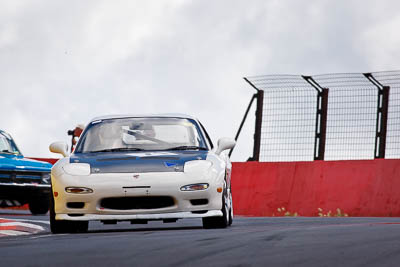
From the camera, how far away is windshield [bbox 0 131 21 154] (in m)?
18.9

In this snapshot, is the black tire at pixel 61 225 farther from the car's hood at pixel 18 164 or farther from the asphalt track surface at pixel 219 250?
the car's hood at pixel 18 164

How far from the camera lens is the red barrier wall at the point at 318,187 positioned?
16.9 metres

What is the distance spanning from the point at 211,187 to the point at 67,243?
2.59 meters

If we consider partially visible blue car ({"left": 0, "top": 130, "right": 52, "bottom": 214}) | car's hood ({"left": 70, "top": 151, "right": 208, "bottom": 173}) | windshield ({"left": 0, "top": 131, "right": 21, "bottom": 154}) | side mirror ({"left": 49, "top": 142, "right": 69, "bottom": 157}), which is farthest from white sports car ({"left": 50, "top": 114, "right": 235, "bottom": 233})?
windshield ({"left": 0, "top": 131, "right": 21, "bottom": 154})

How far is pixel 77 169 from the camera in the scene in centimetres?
1124

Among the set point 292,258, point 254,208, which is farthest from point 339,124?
point 292,258

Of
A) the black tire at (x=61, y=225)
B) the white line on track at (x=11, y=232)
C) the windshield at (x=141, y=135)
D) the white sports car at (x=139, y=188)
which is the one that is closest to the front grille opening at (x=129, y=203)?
the white sports car at (x=139, y=188)

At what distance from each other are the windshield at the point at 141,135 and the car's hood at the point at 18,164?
6278mm

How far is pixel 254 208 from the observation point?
18578 millimetres

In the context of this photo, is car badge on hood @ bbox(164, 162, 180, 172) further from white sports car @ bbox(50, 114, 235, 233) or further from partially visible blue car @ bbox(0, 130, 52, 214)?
partially visible blue car @ bbox(0, 130, 52, 214)

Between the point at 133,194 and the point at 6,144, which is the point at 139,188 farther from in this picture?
the point at 6,144

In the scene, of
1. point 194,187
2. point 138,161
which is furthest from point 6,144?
point 194,187

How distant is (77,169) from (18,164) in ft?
25.5

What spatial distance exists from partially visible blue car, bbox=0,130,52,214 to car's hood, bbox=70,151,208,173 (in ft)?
23.7
